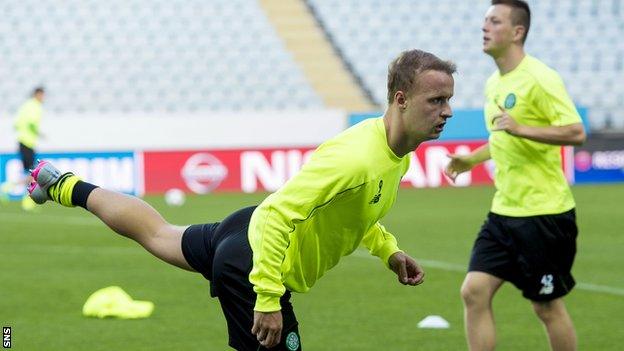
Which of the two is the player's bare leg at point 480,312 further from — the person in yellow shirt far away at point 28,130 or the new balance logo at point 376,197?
the person in yellow shirt far away at point 28,130

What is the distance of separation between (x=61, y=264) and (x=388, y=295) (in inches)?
160

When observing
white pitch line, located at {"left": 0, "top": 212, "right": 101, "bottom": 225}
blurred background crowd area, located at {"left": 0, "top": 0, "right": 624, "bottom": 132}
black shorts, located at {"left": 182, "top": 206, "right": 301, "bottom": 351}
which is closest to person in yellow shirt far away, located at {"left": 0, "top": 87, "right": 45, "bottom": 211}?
white pitch line, located at {"left": 0, "top": 212, "right": 101, "bottom": 225}

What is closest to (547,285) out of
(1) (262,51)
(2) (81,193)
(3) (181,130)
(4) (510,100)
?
(4) (510,100)

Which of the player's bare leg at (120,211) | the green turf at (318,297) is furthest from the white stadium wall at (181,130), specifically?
the player's bare leg at (120,211)

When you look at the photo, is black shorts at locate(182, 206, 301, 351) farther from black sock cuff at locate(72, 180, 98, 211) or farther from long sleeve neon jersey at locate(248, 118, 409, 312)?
black sock cuff at locate(72, 180, 98, 211)

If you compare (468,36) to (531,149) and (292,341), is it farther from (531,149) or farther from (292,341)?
Result: (292,341)

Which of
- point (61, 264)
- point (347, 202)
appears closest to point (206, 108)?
point (61, 264)

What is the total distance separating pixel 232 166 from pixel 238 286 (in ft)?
67.0

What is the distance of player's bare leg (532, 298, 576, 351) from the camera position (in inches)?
276

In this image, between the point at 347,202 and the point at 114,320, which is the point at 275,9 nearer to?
the point at 114,320

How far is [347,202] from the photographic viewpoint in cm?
520

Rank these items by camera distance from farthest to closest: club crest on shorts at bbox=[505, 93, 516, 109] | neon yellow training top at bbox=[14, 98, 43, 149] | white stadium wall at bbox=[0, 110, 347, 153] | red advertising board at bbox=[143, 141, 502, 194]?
white stadium wall at bbox=[0, 110, 347, 153] → red advertising board at bbox=[143, 141, 502, 194] → neon yellow training top at bbox=[14, 98, 43, 149] → club crest on shorts at bbox=[505, 93, 516, 109]

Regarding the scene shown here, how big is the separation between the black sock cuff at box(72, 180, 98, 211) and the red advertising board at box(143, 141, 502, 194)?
18.8m

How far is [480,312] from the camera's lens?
7066mm
